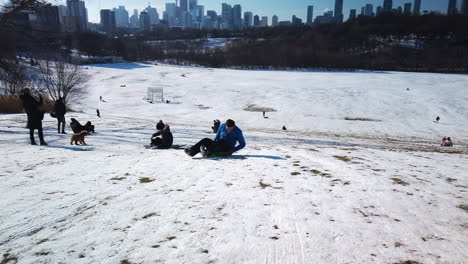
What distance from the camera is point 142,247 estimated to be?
10.7 feet

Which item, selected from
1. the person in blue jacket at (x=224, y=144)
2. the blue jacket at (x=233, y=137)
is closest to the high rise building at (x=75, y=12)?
the person in blue jacket at (x=224, y=144)

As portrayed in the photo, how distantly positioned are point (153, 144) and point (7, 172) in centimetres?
418

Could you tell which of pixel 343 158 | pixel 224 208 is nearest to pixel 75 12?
pixel 343 158

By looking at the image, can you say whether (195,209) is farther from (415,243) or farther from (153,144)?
(153,144)

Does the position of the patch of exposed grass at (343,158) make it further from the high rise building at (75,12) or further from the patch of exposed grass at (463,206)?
the high rise building at (75,12)

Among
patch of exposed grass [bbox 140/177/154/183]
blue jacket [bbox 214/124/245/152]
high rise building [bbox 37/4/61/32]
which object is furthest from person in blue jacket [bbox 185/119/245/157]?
high rise building [bbox 37/4/61/32]

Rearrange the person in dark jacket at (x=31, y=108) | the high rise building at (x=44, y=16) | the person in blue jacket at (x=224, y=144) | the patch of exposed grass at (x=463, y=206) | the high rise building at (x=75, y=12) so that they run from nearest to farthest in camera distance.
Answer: the patch of exposed grass at (x=463, y=206) → the person in blue jacket at (x=224, y=144) → the person in dark jacket at (x=31, y=108) → the high rise building at (x=44, y=16) → the high rise building at (x=75, y=12)

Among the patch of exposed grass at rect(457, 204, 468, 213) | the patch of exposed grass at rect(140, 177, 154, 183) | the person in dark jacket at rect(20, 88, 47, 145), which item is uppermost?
the person in dark jacket at rect(20, 88, 47, 145)

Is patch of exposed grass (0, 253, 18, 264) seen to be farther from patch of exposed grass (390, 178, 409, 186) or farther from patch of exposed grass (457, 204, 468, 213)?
patch of exposed grass (390, 178, 409, 186)

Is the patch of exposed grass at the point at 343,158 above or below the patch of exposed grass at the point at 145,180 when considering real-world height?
below

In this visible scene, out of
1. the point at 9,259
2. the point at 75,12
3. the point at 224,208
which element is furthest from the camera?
the point at 75,12

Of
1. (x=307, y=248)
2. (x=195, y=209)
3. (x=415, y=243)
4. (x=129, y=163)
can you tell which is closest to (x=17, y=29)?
(x=129, y=163)

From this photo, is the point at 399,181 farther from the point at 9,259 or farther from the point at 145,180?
the point at 9,259

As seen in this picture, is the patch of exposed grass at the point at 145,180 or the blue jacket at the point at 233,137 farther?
the blue jacket at the point at 233,137
